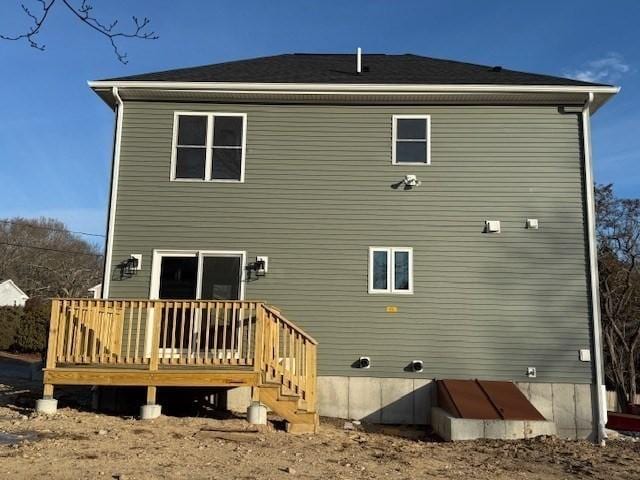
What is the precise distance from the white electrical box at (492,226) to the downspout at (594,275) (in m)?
1.57

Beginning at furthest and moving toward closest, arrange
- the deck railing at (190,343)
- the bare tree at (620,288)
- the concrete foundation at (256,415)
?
1. the bare tree at (620,288)
2. the deck railing at (190,343)
3. the concrete foundation at (256,415)

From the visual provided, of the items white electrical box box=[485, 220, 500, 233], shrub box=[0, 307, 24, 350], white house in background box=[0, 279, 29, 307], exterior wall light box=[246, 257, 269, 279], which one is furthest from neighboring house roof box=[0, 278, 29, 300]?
white electrical box box=[485, 220, 500, 233]

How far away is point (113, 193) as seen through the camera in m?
10.4

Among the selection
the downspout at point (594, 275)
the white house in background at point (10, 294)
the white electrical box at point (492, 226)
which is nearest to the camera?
the downspout at point (594, 275)

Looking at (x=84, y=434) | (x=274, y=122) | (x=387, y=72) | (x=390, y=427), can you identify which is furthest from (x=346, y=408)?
(x=387, y=72)

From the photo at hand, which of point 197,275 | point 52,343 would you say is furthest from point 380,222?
point 52,343

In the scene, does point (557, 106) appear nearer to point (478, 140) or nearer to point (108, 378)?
point (478, 140)

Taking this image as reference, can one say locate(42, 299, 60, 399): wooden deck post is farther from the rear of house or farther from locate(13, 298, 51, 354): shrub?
locate(13, 298, 51, 354): shrub

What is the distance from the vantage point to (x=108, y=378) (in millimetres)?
7992

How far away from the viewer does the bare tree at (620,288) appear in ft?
70.9

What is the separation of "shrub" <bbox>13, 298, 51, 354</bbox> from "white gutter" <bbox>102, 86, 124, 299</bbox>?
56.4 feet

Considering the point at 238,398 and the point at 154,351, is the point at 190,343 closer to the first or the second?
the point at 154,351

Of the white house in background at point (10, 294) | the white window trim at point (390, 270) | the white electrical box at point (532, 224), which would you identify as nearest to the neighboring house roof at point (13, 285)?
the white house in background at point (10, 294)

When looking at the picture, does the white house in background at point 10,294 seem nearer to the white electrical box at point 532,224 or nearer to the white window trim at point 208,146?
the white window trim at point 208,146
